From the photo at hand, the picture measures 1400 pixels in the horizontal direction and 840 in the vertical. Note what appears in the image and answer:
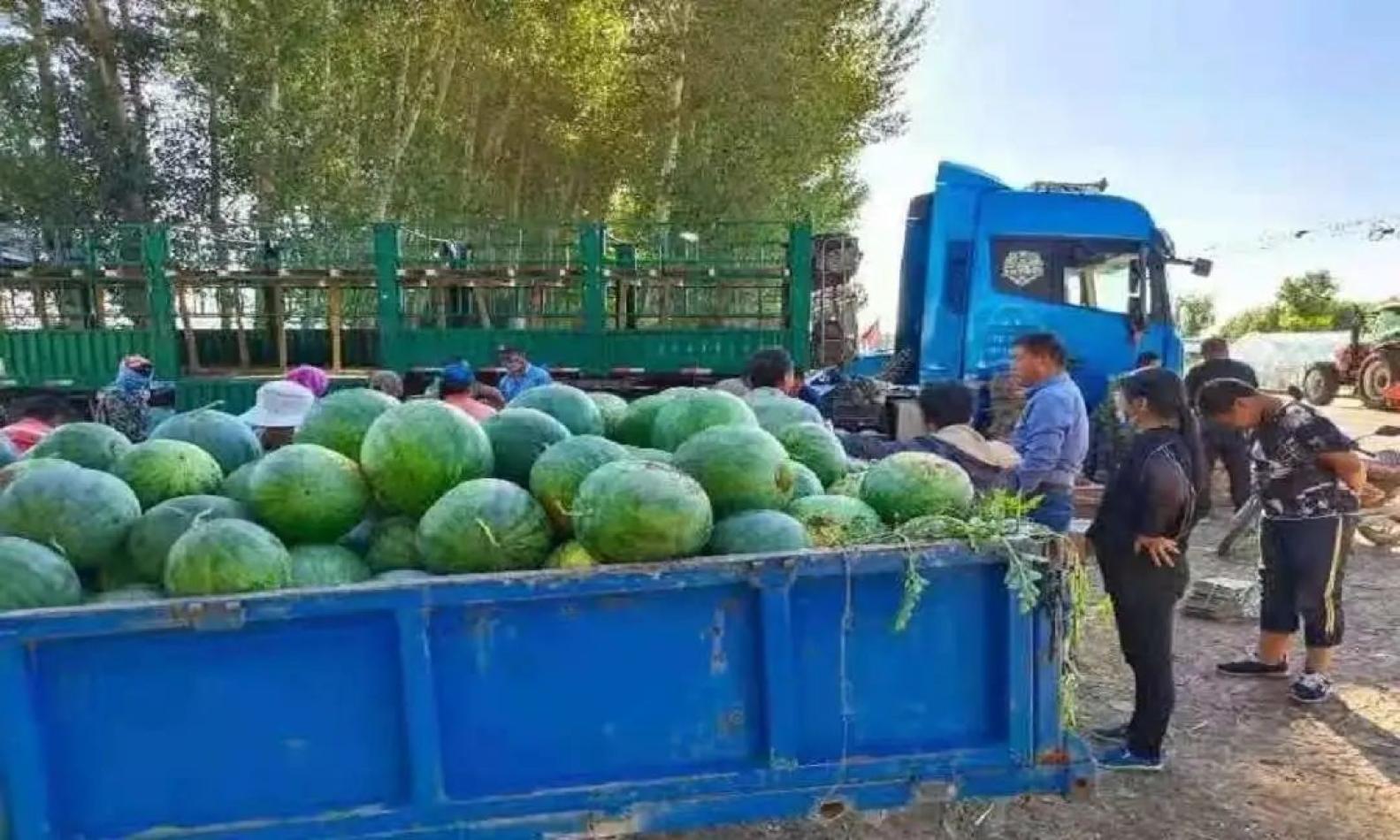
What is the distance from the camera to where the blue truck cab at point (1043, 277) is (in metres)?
10.1

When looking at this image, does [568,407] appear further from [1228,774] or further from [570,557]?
[1228,774]

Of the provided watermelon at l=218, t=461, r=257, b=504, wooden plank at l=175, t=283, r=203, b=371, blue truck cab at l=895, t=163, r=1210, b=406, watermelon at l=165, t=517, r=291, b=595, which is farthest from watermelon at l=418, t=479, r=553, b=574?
wooden plank at l=175, t=283, r=203, b=371

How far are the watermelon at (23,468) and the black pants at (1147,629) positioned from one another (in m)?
3.84

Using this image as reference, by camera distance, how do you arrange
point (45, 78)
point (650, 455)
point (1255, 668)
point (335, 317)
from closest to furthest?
point (650, 455) < point (1255, 668) < point (335, 317) < point (45, 78)

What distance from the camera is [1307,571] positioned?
5191 mm

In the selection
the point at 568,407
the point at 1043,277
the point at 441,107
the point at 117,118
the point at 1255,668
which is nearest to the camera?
the point at 568,407

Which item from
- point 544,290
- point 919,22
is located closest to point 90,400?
point 544,290

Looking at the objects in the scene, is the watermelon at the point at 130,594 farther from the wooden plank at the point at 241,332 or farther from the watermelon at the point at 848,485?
the wooden plank at the point at 241,332

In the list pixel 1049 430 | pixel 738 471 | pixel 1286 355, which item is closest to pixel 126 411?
pixel 1049 430

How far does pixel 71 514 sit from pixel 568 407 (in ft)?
4.86

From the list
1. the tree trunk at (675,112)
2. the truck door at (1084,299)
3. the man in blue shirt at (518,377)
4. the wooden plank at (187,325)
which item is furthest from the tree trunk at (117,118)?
the truck door at (1084,299)

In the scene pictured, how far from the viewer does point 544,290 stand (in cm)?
1218

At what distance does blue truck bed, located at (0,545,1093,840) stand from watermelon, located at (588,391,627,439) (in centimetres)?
130

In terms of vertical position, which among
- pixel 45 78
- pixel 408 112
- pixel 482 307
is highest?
pixel 408 112
